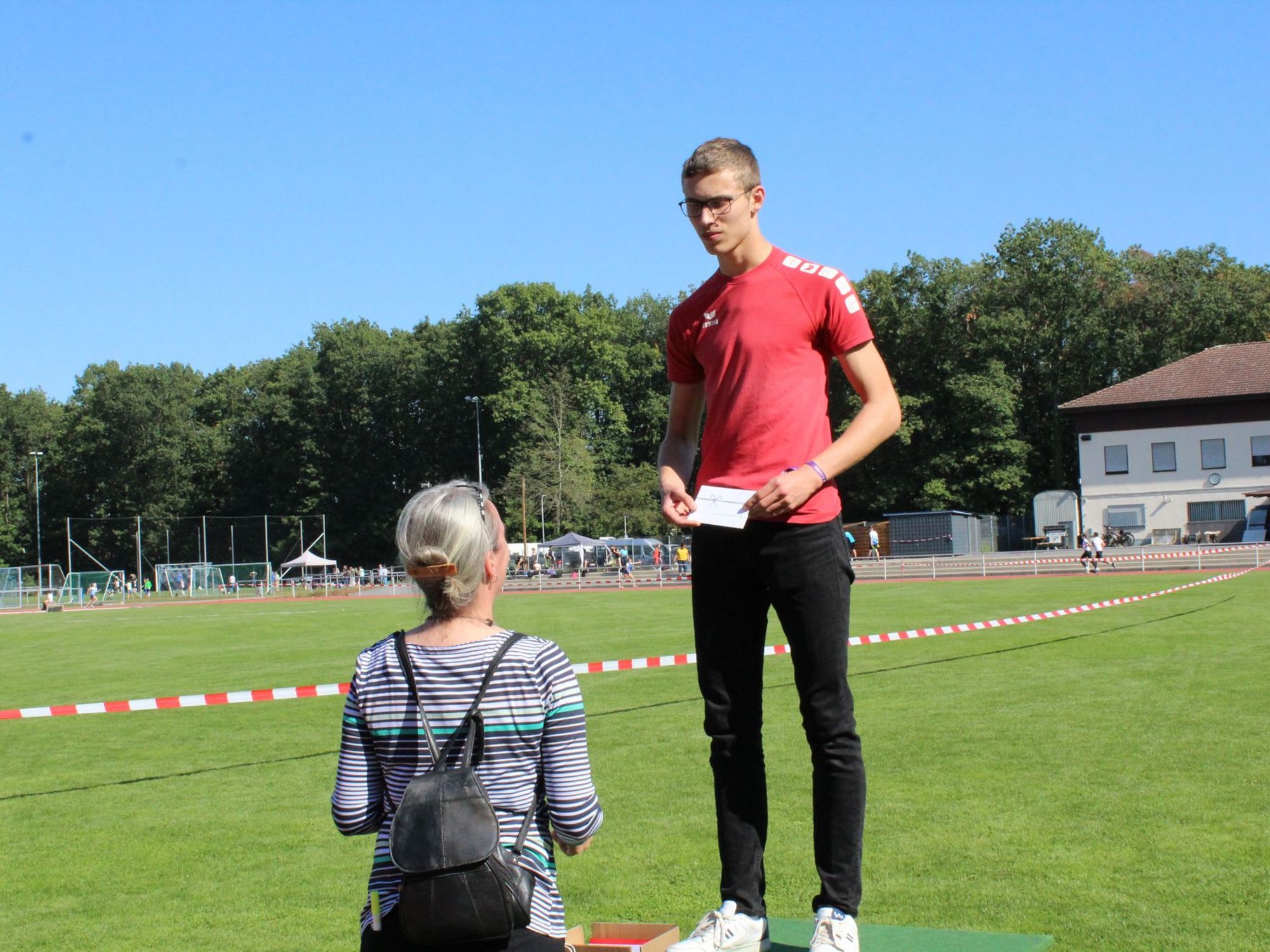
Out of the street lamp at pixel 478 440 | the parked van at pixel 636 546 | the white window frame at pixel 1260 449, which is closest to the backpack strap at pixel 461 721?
the white window frame at pixel 1260 449

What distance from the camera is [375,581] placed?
212ft

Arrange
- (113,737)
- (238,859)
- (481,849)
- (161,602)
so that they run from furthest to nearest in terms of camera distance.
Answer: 1. (161,602)
2. (113,737)
3. (238,859)
4. (481,849)

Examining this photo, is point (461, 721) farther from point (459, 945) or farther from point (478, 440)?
point (478, 440)

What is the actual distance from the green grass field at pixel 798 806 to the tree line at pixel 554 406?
58060 mm

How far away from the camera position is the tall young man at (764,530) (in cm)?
346

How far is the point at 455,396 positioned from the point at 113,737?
265 feet

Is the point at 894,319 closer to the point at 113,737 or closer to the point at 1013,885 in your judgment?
the point at 113,737

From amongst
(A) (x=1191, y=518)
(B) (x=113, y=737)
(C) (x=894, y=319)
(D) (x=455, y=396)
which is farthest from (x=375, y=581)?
(B) (x=113, y=737)

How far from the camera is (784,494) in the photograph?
331cm

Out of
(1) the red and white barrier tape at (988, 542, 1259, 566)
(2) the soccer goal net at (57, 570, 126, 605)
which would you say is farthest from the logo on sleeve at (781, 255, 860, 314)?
(2) the soccer goal net at (57, 570, 126, 605)

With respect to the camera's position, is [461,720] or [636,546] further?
[636,546]

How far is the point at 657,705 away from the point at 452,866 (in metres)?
8.71

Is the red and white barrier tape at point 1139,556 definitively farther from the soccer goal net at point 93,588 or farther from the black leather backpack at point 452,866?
the soccer goal net at point 93,588

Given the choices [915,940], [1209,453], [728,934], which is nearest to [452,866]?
[728,934]
